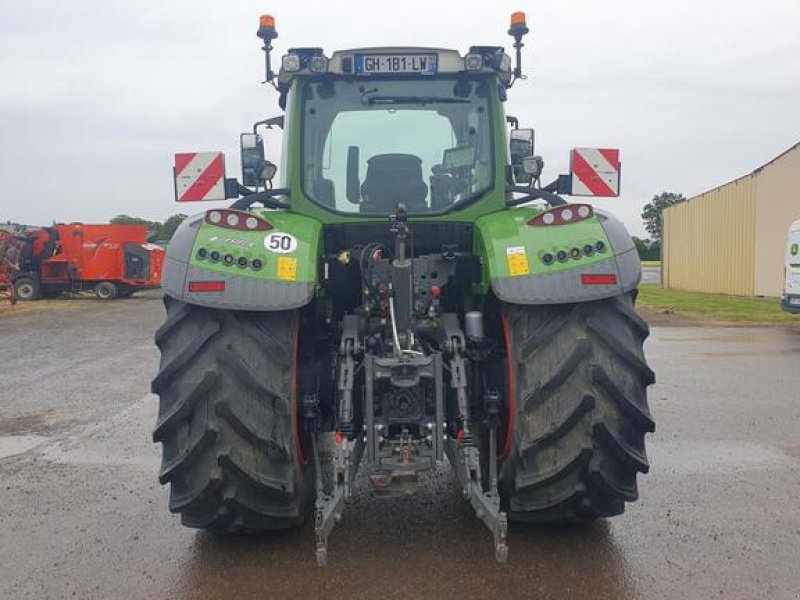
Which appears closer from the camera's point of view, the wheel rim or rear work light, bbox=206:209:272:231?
rear work light, bbox=206:209:272:231

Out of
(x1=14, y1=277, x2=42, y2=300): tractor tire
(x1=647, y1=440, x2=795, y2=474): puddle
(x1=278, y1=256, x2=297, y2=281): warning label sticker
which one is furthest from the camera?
(x1=14, y1=277, x2=42, y2=300): tractor tire

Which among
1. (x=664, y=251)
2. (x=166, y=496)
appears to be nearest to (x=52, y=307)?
(x=166, y=496)

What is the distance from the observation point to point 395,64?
4.38 metres

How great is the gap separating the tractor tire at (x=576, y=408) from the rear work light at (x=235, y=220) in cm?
131

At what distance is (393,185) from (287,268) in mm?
1183

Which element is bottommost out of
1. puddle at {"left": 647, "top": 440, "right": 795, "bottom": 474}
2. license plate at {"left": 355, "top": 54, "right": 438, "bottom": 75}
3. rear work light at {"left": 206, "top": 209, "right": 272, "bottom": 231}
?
puddle at {"left": 647, "top": 440, "right": 795, "bottom": 474}

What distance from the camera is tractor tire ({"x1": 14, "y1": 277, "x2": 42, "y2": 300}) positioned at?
23234mm

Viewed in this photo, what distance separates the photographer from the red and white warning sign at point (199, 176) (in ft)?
14.9

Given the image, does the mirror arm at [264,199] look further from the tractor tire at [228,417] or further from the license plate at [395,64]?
the tractor tire at [228,417]

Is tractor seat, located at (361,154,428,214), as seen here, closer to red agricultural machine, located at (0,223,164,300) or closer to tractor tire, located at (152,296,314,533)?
tractor tire, located at (152,296,314,533)

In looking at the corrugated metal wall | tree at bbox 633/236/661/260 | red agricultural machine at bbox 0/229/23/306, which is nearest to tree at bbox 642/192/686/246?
tree at bbox 633/236/661/260

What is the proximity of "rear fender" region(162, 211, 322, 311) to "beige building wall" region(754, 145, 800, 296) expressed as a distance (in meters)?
22.1

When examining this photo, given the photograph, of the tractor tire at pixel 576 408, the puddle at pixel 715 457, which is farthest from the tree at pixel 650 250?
the tractor tire at pixel 576 408

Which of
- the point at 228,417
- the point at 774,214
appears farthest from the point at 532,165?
the point at 774,214
